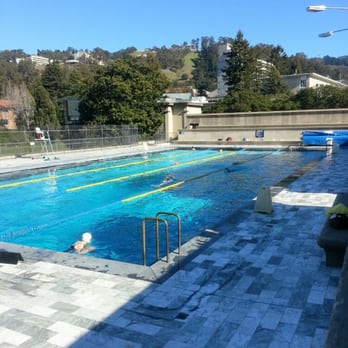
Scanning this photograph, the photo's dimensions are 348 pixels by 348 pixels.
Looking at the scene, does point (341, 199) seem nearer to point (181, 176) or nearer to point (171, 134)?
point (181, 176)

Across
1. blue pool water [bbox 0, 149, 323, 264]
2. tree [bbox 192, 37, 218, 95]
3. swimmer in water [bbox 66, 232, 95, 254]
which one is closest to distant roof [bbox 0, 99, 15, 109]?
blue pool water [bbox 0, 149, 323, 264]

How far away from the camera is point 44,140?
22297 millimetres

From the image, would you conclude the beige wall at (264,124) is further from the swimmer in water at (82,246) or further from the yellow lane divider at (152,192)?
the swimmer in water at (82,246)

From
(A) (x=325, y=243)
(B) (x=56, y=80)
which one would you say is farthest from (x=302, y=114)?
(B) (x=56, y=80)

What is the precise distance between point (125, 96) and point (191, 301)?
1049 inches

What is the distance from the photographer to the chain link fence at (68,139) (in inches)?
867

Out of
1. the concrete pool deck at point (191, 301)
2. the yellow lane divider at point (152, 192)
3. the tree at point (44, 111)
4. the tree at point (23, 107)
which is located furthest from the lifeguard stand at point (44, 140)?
the tree at point (23, 107)

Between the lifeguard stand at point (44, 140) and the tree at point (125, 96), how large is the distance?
24.6ft

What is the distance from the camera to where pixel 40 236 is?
30.8 feet

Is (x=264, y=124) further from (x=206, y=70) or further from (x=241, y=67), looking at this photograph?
(x=206, y=70)

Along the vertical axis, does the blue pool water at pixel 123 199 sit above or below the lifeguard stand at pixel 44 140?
below

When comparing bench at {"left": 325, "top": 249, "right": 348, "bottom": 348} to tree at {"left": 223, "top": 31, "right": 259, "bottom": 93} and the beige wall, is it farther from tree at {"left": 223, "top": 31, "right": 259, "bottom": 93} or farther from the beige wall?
tree at {"left": 223, "top": 31, "right": 259, "bottom": 93}

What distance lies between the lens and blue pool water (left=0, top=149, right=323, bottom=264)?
923 centimetres

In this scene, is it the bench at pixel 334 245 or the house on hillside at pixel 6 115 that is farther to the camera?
the house on hillside at pixel 6 115
